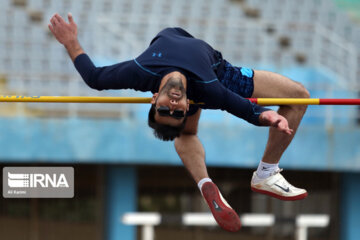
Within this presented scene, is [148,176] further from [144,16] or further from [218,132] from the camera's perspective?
[144,16]

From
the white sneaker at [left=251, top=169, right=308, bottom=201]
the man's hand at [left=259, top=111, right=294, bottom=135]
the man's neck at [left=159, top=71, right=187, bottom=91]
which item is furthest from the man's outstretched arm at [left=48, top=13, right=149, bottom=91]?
the white sneaker at [left=251, top=169, right=308, bottom=201]

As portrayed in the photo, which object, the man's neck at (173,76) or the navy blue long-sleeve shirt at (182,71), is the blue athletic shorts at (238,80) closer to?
the navy blue long-sleeve shirt at (182,71)

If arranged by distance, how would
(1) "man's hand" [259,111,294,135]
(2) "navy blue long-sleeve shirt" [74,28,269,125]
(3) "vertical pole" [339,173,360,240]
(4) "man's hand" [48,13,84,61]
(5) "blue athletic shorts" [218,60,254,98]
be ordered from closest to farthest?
(1) "man's hand" [259,111,294,135], (2) "navy blue long-sleeve shirt" [74,28,269,125], (4) "man's hand" [48,13,84,61], (5) "blue athletic shorts" [218,60,254,98], (3) "vertical pole" [339,173,360,240]

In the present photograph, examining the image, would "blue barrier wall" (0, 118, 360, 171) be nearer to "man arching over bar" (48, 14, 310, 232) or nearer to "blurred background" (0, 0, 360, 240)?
"blurred background" (0, 0, 360, 240)

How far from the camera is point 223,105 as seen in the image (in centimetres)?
419

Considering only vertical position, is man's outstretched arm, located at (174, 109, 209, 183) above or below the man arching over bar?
below

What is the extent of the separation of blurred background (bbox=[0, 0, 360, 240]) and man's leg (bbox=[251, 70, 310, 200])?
473 cm

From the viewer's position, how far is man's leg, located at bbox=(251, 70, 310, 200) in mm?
4691

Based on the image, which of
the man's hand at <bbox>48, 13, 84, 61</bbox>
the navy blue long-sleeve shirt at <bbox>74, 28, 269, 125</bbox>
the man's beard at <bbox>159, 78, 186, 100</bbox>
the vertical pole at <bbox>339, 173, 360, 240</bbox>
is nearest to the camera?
the man's beard at <bbox>159, 78, 186, 100</bbox>

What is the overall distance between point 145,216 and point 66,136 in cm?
155

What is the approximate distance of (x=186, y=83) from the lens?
13.6 feet

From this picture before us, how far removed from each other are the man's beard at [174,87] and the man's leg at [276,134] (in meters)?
Result: 0.78

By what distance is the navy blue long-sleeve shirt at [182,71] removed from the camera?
4.14 m

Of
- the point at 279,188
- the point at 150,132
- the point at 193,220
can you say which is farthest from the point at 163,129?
the point at 193,220
